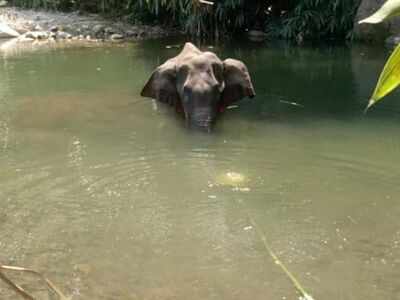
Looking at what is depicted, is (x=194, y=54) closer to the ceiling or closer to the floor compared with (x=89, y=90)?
closer to the ceiling

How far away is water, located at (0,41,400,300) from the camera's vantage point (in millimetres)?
3479

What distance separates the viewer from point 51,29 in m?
14.7

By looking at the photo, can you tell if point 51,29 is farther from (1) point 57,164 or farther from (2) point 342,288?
(2) point 342,288

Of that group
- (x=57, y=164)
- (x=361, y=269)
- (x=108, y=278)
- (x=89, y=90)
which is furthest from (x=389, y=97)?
(x=108, y=278)

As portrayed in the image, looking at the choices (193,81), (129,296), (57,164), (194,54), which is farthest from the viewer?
(194,54)

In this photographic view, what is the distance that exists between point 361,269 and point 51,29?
12235mm

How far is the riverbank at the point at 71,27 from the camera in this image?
14219mm

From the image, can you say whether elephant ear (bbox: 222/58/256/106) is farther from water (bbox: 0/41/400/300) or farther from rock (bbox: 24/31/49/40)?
rock (bbox: 24/31/49/40)

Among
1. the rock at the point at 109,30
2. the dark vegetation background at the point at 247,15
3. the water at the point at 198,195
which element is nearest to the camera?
the water at the point at 198,195

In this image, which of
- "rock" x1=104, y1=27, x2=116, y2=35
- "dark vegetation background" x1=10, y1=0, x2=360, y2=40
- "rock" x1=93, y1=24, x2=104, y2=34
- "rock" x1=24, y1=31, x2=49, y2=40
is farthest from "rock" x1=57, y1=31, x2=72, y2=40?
"dark vegetation background" x1=10, y1=0, x2=360, y2=40

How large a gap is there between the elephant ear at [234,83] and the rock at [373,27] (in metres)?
6.58

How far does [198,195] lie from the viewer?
4672mm

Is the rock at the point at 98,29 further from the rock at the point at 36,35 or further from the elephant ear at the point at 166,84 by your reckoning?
the elephant ear at the point at 166,84

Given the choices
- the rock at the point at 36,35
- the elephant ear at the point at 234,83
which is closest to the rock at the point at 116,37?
the rock at the point at 36,35
